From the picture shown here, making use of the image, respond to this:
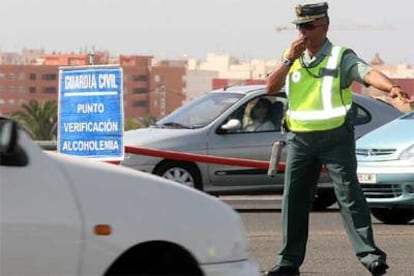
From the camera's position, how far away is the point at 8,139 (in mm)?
5340

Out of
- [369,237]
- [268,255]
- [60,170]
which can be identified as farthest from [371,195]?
[60,170]

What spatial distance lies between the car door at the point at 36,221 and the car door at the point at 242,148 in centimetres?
929

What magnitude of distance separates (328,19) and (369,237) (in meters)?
1.61

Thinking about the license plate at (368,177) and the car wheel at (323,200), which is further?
the car wheel at (323,200)

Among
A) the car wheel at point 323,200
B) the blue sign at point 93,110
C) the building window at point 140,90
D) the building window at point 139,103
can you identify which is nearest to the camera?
the blue sign at point 93,110

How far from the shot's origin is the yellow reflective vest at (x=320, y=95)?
320 inches

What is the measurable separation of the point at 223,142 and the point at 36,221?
31.1 feet

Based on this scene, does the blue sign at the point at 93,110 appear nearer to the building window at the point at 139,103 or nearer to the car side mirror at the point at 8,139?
the car side mirror at the point at 8,139

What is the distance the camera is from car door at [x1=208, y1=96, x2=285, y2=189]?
14719 millimetres

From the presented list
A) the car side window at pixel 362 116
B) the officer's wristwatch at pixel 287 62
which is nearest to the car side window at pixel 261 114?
the car side window at pixel 362 116

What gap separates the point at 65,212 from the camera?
17.6 feet

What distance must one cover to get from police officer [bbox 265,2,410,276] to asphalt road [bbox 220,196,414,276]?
1.01 metres

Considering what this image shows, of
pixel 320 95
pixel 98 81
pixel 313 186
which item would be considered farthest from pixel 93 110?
pixel 320 95

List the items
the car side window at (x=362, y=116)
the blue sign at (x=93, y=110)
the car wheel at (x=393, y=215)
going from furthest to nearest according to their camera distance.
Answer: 1. the car side window at (x=362, y=116)
2. the car wheel at (x=393, y=215)
3. the blue sign at (x=93, y=110)
